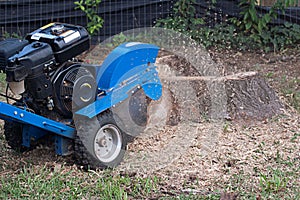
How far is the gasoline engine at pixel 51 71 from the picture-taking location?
3994 millimetres

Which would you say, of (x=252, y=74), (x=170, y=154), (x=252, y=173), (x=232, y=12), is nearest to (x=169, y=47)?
(x=232, y=12)

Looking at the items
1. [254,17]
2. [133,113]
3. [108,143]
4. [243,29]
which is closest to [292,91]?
[254,17]

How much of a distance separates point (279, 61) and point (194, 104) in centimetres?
211

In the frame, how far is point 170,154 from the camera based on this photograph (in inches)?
186

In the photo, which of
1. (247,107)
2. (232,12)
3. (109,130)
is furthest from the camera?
(232,12)

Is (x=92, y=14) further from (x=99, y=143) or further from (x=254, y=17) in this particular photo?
(x=99, y=143)

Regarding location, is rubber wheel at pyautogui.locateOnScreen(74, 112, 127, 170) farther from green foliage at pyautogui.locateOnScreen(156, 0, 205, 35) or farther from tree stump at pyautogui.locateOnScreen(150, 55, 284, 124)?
green foliage at pyautogui.locateOnScreen(156, 0, 205, 35)

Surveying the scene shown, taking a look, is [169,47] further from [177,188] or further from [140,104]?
[177,188]

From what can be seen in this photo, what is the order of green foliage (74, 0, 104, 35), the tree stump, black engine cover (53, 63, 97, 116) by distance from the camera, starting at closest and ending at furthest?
1. black engine cover (53, 63, 97, 116)
2. the tree stump
3. green foliage (74, 0, 104, 35)

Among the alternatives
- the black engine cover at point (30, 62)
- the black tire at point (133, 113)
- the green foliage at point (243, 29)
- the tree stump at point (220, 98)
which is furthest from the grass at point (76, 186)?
the green foliage at point (243, 29)

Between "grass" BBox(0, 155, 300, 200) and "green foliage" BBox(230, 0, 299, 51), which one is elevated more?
"green foliage" BBox(230, 0, 299, 51)

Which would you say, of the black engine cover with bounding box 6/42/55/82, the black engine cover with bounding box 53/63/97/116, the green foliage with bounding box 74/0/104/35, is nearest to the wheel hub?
the black engine cover with bounding box 53/63/97/116

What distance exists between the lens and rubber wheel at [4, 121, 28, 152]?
4.64m

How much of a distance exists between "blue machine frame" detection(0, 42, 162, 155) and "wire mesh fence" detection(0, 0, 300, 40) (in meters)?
3.15
